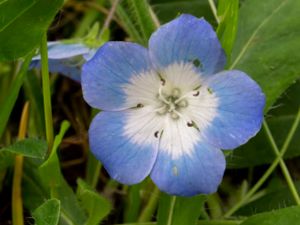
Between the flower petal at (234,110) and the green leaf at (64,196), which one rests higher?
the flower petal at (234,110)

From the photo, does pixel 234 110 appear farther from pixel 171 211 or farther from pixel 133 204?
pixel 133 204

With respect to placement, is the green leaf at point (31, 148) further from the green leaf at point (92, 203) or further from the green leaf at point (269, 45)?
the green leaf at point (269, 45)

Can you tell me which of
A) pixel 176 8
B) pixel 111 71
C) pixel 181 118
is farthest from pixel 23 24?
pixel 176 8

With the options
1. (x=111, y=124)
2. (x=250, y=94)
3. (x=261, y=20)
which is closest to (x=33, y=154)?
(x=111, y=124)

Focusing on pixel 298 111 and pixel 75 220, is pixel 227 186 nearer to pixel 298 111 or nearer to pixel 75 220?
pixel 298 111

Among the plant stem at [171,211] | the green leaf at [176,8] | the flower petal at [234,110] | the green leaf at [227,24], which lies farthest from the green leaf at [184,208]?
the green leaf at [176,8]
